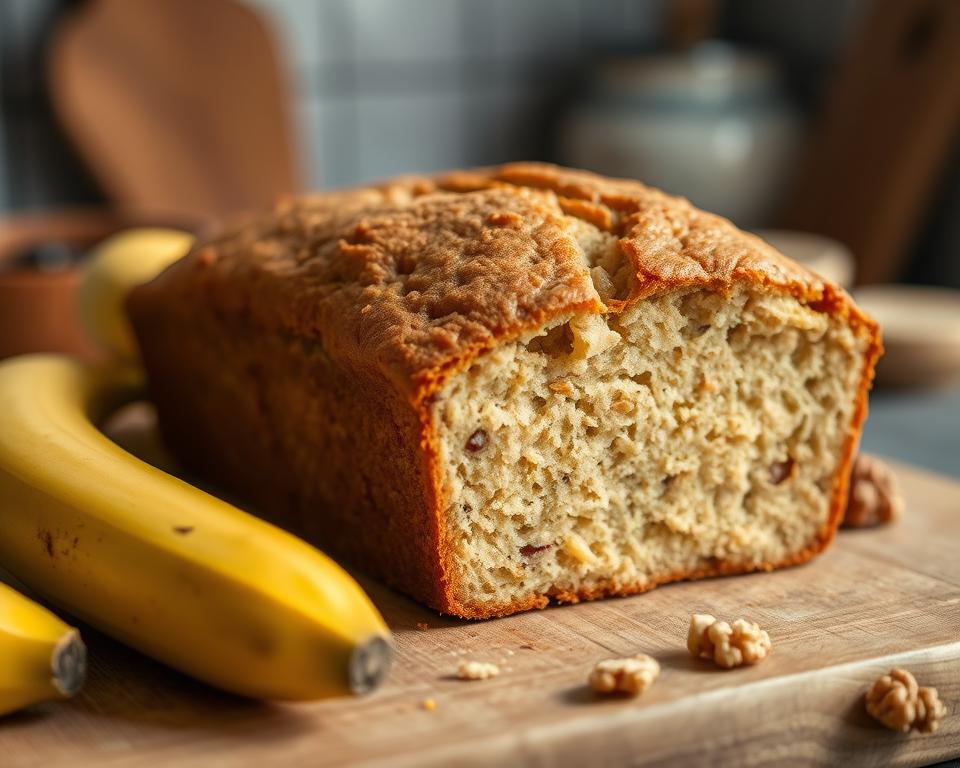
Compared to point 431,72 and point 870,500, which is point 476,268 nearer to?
point 870,500

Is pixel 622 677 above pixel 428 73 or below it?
below

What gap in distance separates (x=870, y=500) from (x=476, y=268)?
75 centimetres

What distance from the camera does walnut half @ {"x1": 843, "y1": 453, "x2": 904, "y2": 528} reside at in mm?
1974

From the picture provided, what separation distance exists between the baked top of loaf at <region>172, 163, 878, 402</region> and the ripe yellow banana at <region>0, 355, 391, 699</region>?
301 millimetres

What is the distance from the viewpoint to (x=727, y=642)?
1.46 m

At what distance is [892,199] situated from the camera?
139 inches

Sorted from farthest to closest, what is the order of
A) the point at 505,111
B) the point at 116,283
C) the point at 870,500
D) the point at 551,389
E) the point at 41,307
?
the point at 505,111 → the point at 41,307 → the point at 116,283 → the point at 870,500 → the point at 551,389

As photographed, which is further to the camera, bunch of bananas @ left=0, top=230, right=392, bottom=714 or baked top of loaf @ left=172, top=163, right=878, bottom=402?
baked top of loaf @ left=172, top=163, right=878, bottom=402

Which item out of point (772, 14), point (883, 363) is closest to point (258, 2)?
point (772, 14)

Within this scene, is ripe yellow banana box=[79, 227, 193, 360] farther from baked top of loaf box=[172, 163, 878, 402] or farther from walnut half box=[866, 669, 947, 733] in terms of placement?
walnut half box=[866, 669, 947, 733]

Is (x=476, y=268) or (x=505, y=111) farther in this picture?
(x=505, y=111)

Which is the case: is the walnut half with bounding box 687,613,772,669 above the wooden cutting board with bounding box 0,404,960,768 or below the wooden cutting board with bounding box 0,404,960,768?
above

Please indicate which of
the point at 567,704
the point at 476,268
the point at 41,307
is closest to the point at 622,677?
the point at 567,704

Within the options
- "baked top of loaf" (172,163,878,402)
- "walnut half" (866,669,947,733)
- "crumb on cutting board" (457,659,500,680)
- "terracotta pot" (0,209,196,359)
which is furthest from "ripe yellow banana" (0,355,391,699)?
"terracotta pot" (0,209,196,359)
